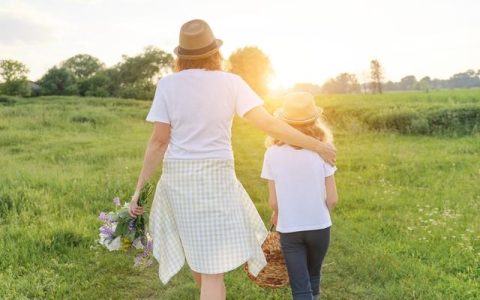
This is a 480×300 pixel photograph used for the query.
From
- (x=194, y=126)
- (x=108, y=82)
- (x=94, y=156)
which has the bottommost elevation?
(x=94, y=156)

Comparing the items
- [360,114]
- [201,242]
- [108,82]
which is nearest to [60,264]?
[201,242]

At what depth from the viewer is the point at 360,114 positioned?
20641 millimetres

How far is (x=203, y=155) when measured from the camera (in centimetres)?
338

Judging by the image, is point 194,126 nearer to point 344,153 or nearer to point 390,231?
point 390,231

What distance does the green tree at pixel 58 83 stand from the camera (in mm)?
70812

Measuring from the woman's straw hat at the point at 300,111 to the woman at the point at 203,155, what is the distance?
246 mm

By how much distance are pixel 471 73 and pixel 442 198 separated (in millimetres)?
67239

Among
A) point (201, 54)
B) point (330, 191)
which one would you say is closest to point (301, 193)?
point (330, 191)

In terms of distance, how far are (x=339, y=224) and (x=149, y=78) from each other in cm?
7325

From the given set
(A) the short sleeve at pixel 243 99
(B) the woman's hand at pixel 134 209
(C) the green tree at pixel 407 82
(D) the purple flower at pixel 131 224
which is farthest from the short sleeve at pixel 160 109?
(C) the green tree at pixel 407 82

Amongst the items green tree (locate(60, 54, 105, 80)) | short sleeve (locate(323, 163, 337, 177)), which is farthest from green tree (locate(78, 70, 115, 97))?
short sleeve (locate(323, 163, 337, 177))

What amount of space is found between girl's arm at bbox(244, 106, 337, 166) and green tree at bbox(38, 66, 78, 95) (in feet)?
232

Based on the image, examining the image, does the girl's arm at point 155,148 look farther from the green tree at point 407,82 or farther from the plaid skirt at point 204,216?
the green tree at point 407,82

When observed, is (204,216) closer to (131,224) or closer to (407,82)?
(131,224)
